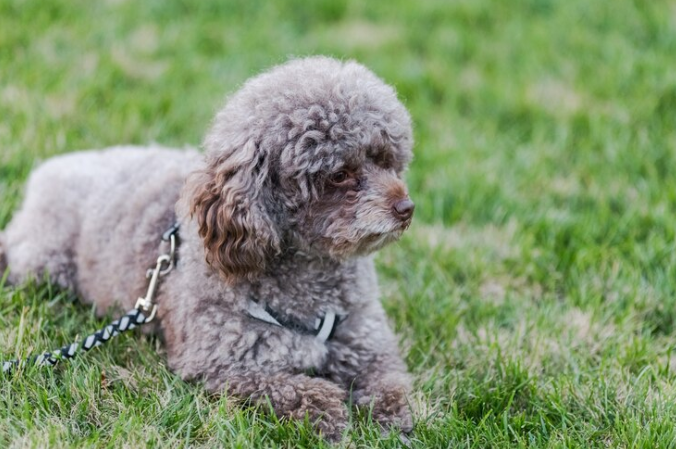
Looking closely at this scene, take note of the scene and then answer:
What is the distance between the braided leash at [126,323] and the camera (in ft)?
11.4

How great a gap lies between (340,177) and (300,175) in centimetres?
19

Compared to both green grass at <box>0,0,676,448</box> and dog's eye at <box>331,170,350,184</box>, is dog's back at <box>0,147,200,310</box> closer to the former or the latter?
green grass at <box>0,0,676,448</box>

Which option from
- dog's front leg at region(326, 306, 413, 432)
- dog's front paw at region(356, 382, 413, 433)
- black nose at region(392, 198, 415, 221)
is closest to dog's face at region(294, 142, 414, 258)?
black nose at region(392, 198, 415, 221)

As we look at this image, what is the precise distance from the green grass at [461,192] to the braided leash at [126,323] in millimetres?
64

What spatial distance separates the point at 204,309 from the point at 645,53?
4603mm

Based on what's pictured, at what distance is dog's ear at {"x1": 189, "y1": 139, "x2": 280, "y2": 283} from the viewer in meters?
3.29

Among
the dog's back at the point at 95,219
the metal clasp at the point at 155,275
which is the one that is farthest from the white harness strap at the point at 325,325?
the dog's back at the point at 95,219

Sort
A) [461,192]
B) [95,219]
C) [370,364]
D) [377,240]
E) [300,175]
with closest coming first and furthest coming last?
1. [300,175]
2. [377,240]
3. [370,364]
4. [95,219]
5. [461,192]

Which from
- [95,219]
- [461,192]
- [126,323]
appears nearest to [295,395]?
[126,323]

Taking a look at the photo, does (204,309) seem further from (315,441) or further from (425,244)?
(425,244)

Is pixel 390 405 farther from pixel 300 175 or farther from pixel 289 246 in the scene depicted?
pixel 300 175

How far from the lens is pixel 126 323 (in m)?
3.66

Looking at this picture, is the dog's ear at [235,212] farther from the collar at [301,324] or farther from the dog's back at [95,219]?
the dog's back at [95,219]

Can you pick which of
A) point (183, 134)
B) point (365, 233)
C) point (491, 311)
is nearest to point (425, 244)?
point (491, 311)
